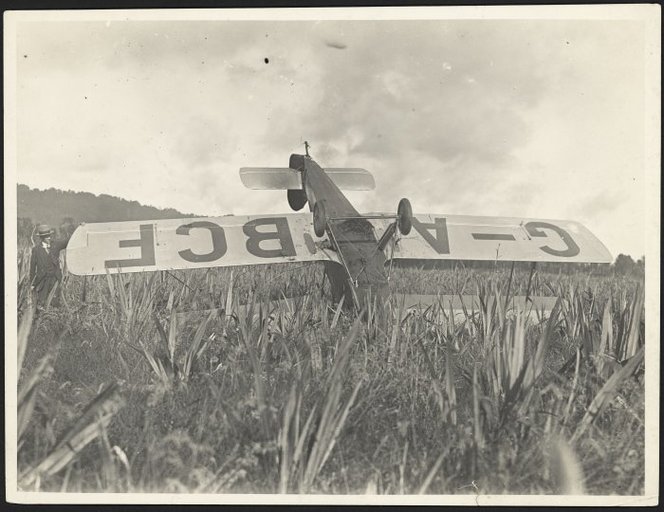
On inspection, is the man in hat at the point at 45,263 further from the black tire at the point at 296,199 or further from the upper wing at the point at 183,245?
the black tire at the point at 296,199

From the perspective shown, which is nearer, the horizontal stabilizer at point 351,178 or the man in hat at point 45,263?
the man in hat at point 45,263

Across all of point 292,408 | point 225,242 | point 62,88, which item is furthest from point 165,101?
point 292,408

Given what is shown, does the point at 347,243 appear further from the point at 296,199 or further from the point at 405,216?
the point at 296,199

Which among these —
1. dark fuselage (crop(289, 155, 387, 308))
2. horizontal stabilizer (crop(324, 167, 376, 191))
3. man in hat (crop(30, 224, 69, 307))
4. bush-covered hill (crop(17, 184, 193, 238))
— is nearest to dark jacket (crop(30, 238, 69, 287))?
man in hat (crop(30, 224, 69, 307))

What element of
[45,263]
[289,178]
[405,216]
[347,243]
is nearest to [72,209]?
[45,263]

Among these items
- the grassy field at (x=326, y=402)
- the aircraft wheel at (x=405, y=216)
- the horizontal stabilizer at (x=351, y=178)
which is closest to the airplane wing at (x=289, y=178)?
the horizontal stabilizer at (x=351, y=178)

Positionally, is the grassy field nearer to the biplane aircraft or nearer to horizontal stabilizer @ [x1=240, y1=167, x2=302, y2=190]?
the biplane aircraft
